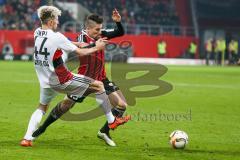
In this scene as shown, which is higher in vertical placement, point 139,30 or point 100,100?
point 100,100

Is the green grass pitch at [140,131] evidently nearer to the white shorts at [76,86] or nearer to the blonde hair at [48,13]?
the white shorts at [76,86]

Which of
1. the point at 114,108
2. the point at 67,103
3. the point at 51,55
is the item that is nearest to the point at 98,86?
the point at 67,103

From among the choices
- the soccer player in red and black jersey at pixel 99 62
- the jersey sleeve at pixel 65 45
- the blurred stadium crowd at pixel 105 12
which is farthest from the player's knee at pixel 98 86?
the blurred stadium crowd at pixel 105 12

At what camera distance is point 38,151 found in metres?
9.27

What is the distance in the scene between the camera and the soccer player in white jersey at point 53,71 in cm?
934

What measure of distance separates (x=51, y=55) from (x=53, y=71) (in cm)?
28

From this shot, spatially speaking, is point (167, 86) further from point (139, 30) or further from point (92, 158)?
point (139, 30)

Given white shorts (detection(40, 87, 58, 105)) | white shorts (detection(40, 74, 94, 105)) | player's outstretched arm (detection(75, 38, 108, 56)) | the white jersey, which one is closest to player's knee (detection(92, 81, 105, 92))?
white shorts (detection(40, 74, 94, 105))

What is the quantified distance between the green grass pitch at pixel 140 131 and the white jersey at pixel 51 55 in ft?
3.73

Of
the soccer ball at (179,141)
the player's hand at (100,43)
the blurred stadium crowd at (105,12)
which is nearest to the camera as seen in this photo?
the player's hand at (100,43)

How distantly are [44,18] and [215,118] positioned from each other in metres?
6.41

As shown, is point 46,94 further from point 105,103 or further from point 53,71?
point 105,103

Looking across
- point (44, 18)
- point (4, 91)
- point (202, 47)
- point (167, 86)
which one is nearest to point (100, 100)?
point (44, 18)

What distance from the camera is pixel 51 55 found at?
372 inches
